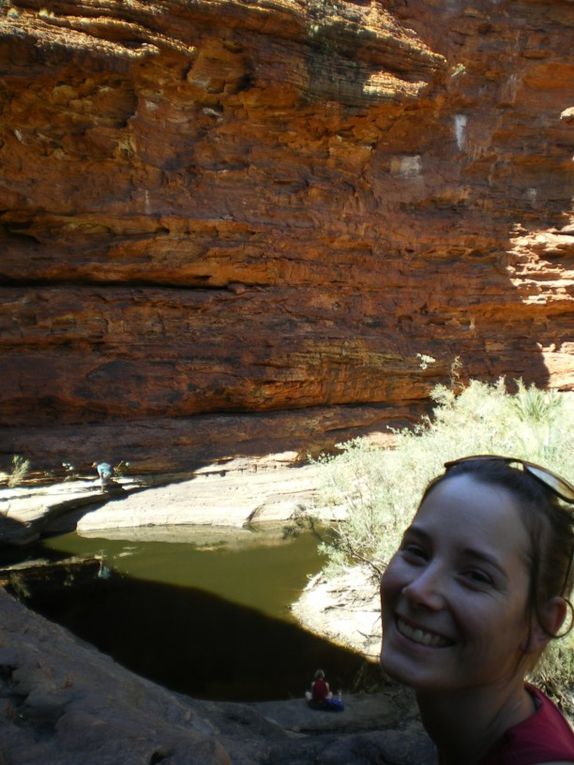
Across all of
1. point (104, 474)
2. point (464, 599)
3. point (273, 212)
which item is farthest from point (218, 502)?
point (464, 599)

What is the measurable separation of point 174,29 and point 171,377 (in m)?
9.06

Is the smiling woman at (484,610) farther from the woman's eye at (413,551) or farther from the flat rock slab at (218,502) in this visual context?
the flat rock slab at (218,502)

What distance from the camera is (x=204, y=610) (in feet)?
36.8

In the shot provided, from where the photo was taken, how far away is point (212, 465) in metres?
18.0

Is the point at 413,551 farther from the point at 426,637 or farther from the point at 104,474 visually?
the point at 104,474

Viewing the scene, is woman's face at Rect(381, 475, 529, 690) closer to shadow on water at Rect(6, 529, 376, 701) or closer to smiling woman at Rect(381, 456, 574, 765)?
smiling woman at Rect(381, 456, 574, 765)

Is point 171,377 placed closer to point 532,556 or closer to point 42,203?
point 42,203

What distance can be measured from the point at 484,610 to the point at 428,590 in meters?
0.08

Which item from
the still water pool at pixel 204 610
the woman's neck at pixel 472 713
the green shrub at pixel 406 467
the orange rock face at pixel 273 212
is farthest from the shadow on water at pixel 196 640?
the woman's neck at pixel 472 713

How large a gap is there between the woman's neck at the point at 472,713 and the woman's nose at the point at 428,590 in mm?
140

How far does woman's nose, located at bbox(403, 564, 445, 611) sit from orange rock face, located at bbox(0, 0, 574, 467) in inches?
672

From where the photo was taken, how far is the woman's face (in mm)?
986

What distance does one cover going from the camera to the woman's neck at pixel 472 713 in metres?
1.01

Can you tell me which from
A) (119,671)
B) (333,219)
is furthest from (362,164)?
(119,671)
